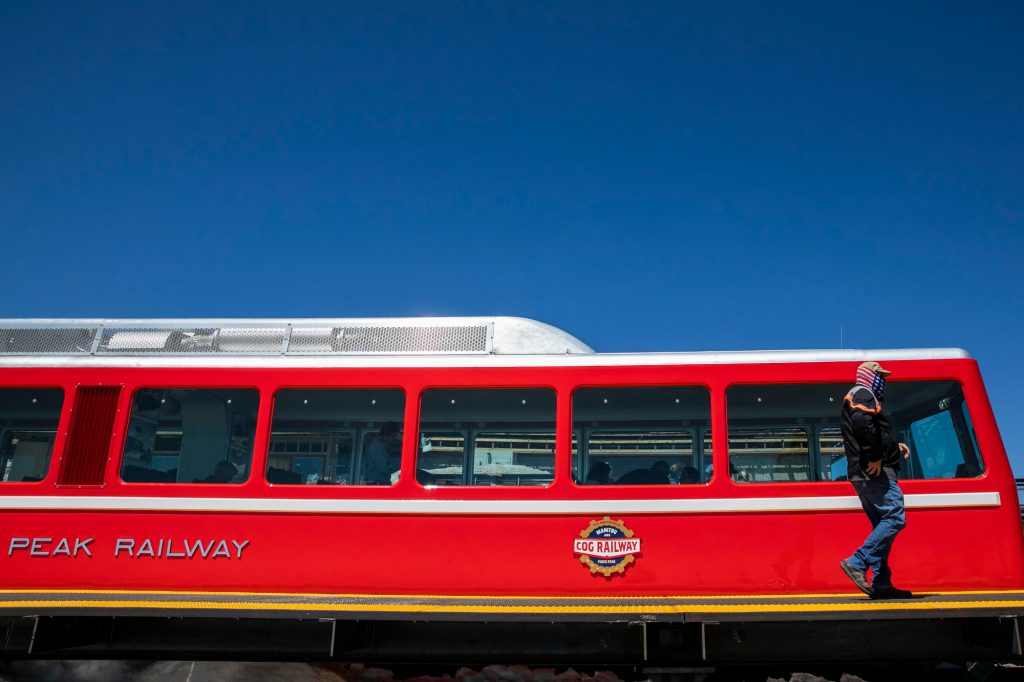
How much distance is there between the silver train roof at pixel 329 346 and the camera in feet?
21.0

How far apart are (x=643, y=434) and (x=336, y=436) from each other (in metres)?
2.60

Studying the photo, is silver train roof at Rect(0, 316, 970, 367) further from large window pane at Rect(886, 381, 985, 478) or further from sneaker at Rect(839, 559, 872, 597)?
sneaker at Rect(839, 559, 872, 597)

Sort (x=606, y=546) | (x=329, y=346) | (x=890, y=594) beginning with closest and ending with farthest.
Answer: (x=890, y=594) → (x=606, y=546) → (x=329, y=346)

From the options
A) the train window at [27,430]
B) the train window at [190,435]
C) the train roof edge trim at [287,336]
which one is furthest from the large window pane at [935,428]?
the train window at [27,430]

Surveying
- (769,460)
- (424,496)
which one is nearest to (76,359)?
(424,496)

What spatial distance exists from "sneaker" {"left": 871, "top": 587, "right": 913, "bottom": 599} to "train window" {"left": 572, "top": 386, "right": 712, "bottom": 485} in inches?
56.9

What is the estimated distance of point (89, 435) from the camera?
6.52 metres

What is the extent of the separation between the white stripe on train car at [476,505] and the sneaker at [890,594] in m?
0.64

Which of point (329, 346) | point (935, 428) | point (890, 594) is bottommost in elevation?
point (890, 594)

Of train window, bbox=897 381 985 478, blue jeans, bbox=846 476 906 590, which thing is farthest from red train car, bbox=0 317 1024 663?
blue jeans, bbox=846 476 906 590

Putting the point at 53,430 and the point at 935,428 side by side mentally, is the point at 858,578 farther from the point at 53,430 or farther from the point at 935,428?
the point at 53,430

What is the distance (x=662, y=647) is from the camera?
570cm

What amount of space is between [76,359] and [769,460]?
19.9ft

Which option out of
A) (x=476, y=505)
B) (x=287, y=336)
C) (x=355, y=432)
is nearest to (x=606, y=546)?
(x=476, y=505)
